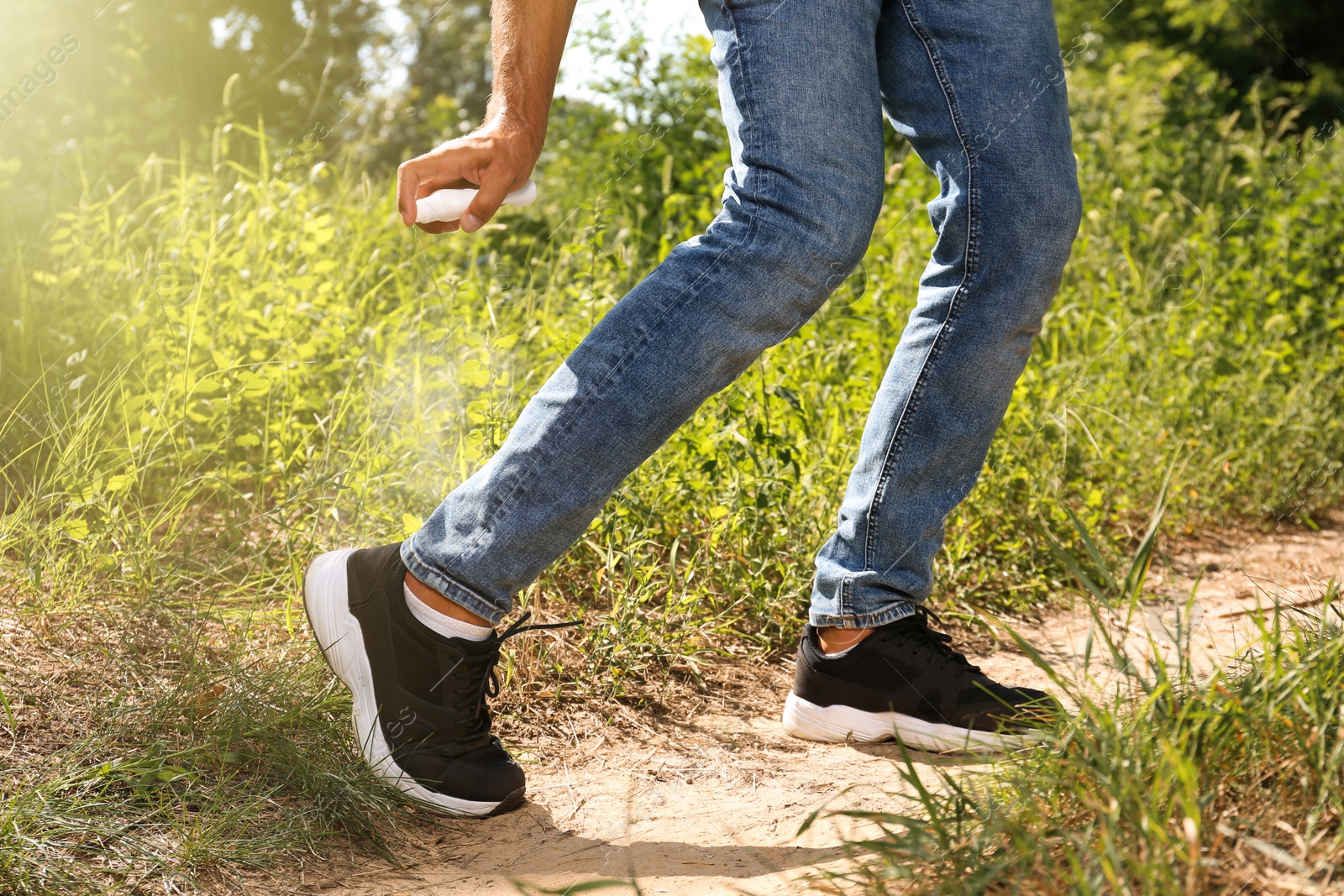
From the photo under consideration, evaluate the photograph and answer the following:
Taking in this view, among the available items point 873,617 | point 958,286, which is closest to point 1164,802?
point 873,617

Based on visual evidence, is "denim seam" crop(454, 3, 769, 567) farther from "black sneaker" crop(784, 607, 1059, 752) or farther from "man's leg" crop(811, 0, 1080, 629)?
"black sneaker" crop(784, 607, 1059, 752)

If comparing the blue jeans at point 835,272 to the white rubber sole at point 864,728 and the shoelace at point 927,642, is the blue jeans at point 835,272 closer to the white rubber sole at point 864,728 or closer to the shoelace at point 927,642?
the shoelace at point 927,642

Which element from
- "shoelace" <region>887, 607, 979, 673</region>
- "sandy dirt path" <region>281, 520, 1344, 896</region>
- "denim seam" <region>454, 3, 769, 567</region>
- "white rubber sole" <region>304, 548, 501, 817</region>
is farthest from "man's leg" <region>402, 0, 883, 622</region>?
"shoelace" <region>887, 607, 979, 673</region>

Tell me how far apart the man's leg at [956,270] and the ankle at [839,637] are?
0.08 ft

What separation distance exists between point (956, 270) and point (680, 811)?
0.96 meters

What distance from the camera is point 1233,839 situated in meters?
1.06

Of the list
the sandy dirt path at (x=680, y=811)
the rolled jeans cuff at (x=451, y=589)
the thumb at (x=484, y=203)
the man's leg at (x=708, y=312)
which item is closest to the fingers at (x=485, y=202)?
the thumb at (x=484, y=203)

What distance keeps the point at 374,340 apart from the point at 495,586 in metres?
1.48

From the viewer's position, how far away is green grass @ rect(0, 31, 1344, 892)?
1.54m

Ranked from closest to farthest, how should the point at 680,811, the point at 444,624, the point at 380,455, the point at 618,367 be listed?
the point at 618,367
the point at 444,624
the point at 680,811
the point at 380,455

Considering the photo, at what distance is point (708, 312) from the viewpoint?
1406 mm

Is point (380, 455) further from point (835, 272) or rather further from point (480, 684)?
point (835, 272)

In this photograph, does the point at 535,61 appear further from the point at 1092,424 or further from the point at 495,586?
the point at 1092,424

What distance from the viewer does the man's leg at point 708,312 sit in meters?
1.40
